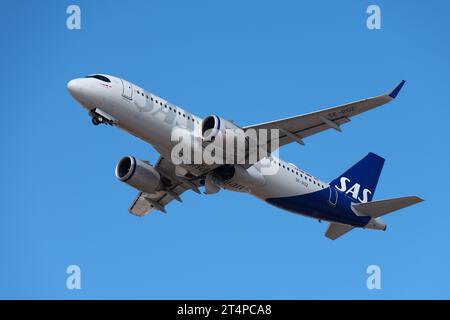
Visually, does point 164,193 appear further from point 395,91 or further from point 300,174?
point 395,91

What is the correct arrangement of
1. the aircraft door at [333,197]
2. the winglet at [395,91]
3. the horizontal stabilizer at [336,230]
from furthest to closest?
the horizontal stabilizer at [336,230] → the aircraft door at [333,197] → the winglet at [395,91]

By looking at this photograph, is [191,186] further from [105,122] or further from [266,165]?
[105,122]

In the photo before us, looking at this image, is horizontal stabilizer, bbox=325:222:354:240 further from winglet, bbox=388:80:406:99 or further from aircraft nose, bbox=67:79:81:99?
aircraft nose, bbox=67:79:81:99

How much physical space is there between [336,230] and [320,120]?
34.1 ft

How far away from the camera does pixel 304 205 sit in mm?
45344

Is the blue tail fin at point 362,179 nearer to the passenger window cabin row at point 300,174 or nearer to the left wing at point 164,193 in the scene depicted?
the passenger window cabin row at point 300,174

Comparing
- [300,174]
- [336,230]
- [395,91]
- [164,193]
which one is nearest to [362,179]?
[336,230]

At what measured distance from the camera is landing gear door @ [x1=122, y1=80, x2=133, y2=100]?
39.9m

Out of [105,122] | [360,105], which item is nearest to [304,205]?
[360,105]

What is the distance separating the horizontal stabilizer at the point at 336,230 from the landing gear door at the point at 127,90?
15.3 m

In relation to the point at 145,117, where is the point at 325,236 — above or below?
below

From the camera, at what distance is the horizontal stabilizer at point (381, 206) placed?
45.0m

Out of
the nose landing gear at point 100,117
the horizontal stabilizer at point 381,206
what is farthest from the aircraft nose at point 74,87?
the horizontal stabilizer at point 381,206

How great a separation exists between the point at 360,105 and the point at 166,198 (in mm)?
14502
